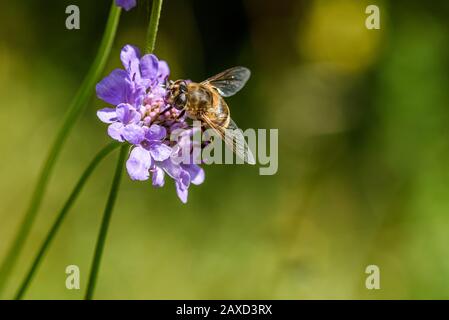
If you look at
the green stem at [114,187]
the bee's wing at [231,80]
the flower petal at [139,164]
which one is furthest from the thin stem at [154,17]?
the bee's wing at [231,80]

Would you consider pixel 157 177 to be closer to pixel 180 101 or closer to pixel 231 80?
pixel 180 101

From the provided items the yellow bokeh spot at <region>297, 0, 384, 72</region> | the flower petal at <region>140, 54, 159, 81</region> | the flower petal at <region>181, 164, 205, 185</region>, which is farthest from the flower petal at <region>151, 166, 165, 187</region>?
the yellow bokeh spot at <region>297, 0, 384, 72</region>

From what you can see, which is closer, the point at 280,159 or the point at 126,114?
the point at 126,114

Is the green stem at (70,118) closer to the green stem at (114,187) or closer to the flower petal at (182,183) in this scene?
the green stem at (114,187)

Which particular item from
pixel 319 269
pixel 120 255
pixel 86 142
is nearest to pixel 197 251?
pixel 120 255

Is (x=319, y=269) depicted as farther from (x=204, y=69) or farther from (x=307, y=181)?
(x=204, y=69)

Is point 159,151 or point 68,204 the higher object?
point 159,151

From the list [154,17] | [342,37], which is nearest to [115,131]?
[154,17]
